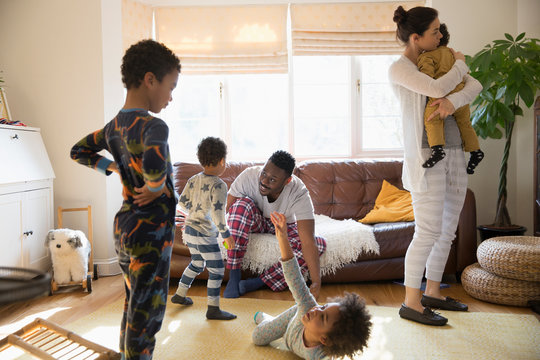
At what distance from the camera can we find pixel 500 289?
2670 millimetres

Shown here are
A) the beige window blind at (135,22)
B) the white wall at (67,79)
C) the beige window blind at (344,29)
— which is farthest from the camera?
the beige window blind at (344,29)

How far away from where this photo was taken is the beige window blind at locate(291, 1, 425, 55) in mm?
4398

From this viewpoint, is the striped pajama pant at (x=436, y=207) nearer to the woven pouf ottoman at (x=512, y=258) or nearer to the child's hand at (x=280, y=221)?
the woven pouf ottoman at (x=512, y=258)

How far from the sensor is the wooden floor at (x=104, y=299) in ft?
8.57

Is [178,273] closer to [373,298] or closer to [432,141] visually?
[373,298]

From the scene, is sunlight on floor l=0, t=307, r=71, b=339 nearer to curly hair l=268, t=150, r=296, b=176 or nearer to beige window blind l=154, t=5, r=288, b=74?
curly hair l=268, t=150, r=296, b=176

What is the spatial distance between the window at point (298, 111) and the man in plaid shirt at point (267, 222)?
1604 millimetres

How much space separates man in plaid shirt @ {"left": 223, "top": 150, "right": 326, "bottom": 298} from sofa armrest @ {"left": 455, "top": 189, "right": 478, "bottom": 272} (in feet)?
3.20

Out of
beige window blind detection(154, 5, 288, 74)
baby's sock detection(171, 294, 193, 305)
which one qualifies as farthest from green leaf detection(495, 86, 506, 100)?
baby's sock detection(171, 294, 193, 305)

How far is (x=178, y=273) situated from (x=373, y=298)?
1.30 m

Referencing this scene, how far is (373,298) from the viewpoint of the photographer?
2.86 m

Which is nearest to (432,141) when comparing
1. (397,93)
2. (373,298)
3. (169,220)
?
(397,93)

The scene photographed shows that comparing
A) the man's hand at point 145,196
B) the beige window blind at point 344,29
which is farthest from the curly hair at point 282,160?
the beige window blind at point 344,29

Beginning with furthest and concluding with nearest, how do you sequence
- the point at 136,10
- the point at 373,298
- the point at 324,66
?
the point at 324,66 < the point at 136,10 < the point at 373,298
